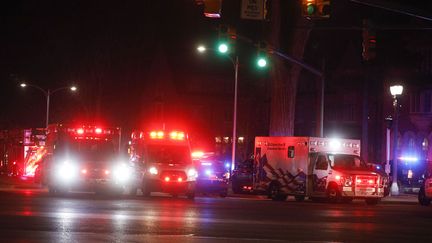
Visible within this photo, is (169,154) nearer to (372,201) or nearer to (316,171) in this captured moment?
(316,171)

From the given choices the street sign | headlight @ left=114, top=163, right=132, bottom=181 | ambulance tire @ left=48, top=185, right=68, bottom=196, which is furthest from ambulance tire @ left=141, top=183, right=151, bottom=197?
the street sign

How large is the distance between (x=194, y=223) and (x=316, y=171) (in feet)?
44.0

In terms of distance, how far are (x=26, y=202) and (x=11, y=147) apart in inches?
Result: 1469

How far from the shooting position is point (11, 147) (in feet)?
195

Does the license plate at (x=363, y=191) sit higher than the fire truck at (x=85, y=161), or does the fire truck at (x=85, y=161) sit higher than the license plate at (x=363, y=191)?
the fire truck at (x=85, y=161)

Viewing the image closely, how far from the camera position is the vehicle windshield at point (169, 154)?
30.4m

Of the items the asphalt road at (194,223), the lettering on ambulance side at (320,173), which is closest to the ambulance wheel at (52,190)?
the asphalt road at (194,223)

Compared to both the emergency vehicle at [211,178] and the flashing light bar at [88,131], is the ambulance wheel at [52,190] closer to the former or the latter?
the flashing light bar at [88,131]

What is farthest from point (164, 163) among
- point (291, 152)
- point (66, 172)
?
point (291, 152)

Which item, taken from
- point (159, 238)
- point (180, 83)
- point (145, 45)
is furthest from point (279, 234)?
point (180, 83)

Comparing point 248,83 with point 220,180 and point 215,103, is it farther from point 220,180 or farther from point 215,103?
point 220,180

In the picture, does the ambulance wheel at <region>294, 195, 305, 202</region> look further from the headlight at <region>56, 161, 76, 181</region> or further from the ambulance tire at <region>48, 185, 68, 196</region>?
the ambulance tire at <region>48, 185, 68, 196</region>

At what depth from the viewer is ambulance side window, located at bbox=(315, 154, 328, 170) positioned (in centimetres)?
3056

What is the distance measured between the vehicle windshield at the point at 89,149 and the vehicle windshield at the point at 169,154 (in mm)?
1759
